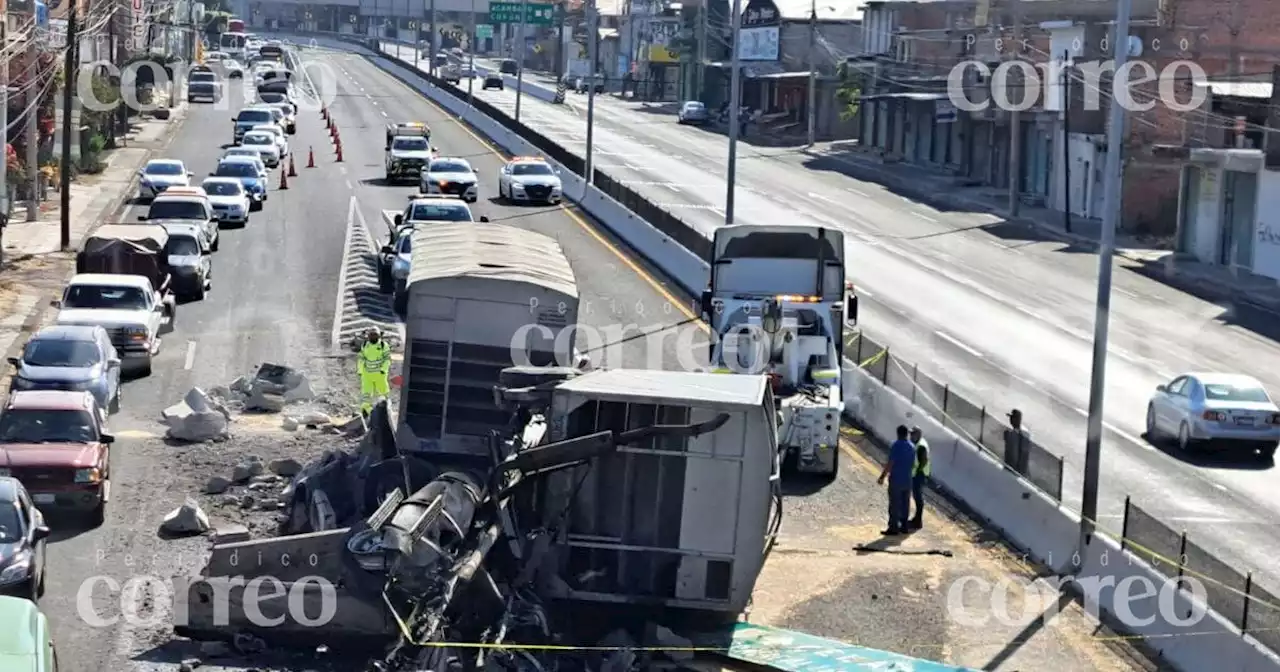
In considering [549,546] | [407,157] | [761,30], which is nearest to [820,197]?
[407,157]

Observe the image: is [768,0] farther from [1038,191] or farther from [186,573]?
[186,573]

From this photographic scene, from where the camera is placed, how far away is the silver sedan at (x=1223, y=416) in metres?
29.4

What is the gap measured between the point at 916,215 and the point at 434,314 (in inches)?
1709

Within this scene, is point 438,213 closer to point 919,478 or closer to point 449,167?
point 449,167

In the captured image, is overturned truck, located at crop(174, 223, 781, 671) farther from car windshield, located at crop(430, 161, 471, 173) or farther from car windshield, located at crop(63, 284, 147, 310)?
car windshield, located at crop(430, 161, 471, 173)

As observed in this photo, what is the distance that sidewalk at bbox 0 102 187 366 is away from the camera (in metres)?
36.8

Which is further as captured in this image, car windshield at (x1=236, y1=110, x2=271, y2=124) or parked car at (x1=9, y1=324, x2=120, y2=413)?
car windshield at (x1=236, y1=110, x2=271, y2=124)

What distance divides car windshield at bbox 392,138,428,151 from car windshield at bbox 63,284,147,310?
29.9m

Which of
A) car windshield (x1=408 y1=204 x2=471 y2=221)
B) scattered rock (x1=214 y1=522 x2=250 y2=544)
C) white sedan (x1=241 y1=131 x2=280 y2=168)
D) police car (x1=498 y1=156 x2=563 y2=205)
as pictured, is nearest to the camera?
scattered rock (x1=214 y1=522 x2=250 y2=544)

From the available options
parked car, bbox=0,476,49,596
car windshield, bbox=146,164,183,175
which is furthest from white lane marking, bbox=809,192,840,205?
parked car, bbox=0,476,49,596

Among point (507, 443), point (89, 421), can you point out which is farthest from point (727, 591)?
point (89, 421)

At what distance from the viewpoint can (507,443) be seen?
19031 millimetres

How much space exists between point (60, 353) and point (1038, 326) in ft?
73.9

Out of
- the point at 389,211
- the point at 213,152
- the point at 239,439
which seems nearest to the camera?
the point at 239,439
